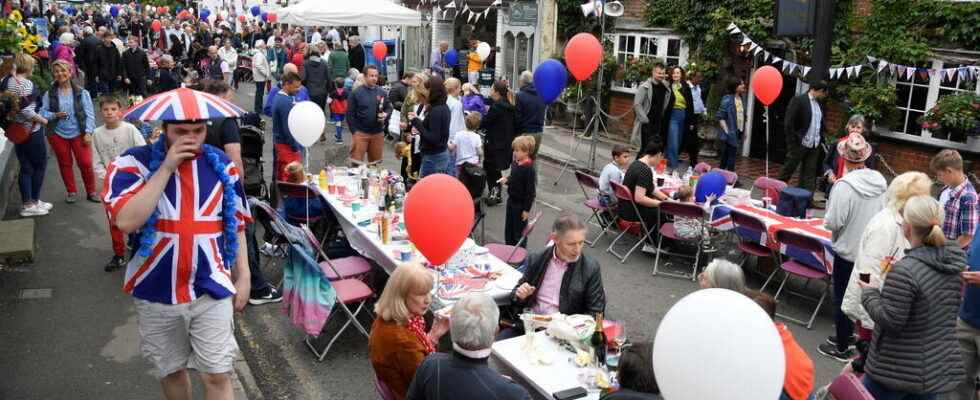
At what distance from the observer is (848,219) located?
598 cm

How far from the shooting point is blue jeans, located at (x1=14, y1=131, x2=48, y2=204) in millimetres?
8766

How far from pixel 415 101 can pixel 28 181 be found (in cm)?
492

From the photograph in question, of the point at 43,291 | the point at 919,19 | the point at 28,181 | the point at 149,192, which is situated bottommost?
the point at 43,291

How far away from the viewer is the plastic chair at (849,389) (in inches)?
140

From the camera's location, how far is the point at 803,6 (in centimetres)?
1038

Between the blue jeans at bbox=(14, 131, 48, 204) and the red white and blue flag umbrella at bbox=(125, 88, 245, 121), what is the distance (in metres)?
Answer: 6.12

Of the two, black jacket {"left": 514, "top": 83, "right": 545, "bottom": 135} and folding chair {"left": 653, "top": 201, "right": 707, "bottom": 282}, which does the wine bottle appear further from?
black jacket {"left": 514, "top": 83, "right": 545, "bottom": 135}

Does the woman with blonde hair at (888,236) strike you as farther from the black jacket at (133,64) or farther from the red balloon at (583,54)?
the black jacket at (133,64)

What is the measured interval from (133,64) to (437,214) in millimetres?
16424

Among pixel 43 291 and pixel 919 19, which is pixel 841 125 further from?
pixel 43 291

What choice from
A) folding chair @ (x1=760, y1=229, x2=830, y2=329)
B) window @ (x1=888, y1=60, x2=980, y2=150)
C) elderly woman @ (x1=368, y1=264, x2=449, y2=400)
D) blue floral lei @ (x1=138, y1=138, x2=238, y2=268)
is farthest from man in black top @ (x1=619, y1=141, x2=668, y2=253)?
window @ (x1=888, y1=60, x2=980, y2=150)

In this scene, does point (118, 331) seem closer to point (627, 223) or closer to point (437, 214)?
point (437, 214)

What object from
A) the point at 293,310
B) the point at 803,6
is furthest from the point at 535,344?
the point at 803,6

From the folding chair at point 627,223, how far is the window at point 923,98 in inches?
212
